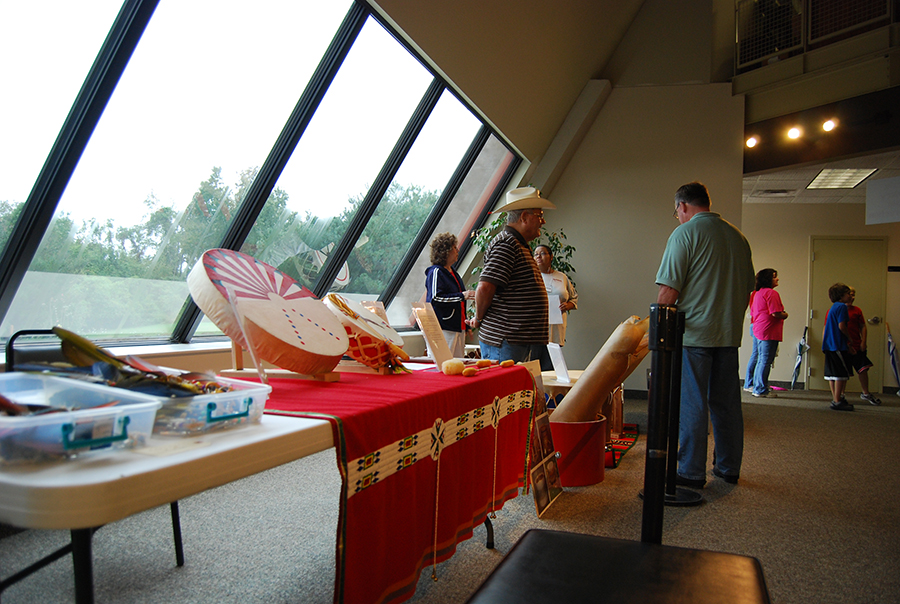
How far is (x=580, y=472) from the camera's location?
9.13 ft

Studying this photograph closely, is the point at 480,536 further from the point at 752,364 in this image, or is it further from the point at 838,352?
the point at 752,364

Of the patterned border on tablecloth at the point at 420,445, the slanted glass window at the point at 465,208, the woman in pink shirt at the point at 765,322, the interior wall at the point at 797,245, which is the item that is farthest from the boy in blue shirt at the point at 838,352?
the patterned border on tablecloth at the point at 420,445

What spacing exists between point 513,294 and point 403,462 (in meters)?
1.49

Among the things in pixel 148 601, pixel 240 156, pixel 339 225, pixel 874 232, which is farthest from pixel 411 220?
pixel 874 232

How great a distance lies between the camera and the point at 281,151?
3254 millimetres

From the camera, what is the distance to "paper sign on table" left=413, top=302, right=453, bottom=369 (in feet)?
5.85

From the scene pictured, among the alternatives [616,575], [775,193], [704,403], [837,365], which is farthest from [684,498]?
[775,193]

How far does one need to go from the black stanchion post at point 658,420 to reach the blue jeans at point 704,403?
157 centimetres

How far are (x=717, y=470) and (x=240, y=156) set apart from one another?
3.17 meters

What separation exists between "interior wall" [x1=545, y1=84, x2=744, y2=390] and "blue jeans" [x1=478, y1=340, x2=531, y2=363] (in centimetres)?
357

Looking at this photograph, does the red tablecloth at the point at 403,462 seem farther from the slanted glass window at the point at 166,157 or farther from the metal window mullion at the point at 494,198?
the metal window mullion at the point at 494,198

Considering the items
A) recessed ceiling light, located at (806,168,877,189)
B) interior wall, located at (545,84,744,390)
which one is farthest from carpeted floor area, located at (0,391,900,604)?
recessed ceiling light, located at (806,168,877,189)

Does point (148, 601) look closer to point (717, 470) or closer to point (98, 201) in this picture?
point (98, 201)

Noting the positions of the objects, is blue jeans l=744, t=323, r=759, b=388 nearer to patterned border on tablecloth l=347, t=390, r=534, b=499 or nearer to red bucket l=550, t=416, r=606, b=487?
red bucket l=550, t=416, r=606, b=487
